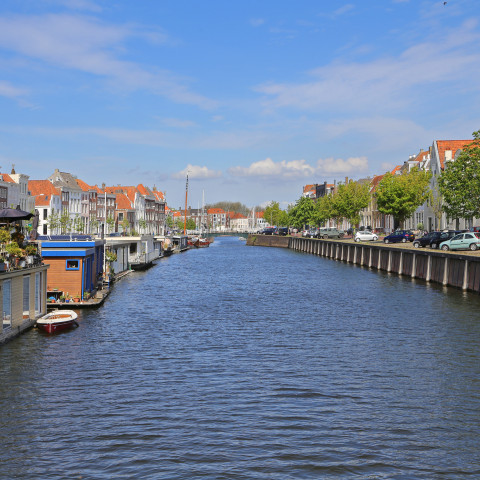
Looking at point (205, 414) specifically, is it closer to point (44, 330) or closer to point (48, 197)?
point (44, 330)

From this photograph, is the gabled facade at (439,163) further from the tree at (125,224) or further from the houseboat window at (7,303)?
the houseboat window at (7,303)

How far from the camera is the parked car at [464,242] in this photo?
67438mm

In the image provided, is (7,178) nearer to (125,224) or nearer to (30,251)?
(125,224)

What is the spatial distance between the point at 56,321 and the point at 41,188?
353 feet

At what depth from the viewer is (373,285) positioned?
69.4 metres

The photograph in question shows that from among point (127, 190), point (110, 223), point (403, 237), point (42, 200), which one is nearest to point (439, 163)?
point (403, 237)

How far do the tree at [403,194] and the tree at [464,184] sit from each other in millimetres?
35862

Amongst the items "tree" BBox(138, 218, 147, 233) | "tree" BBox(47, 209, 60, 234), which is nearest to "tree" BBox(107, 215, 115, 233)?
"tree" BBox(138, 218, 147, 233)

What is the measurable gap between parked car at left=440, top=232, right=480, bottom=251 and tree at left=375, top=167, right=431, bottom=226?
4081 centimetres

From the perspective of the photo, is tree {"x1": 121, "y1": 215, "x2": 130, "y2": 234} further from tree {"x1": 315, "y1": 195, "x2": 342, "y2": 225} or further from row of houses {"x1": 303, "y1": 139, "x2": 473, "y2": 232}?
row of houses {"x1": 303, "y1": 139, "x2": 473, "y2": 232}

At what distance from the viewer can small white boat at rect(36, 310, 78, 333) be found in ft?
120

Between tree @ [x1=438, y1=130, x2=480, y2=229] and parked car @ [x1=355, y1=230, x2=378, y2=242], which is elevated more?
tree @ [x1=438, y1=130, x2=480, y2=229]

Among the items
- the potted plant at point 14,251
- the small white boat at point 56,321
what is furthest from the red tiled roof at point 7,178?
the potted plant at point 14,251

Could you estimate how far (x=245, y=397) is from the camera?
24.0 metres
